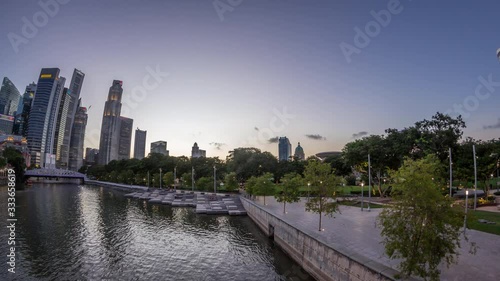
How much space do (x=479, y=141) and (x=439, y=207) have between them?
54.5 meters

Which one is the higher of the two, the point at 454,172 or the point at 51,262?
the point at 454,172

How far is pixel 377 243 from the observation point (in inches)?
862

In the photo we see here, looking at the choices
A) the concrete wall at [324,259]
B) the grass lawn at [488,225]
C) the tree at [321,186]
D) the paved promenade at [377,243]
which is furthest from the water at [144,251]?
the grass lawn at [488,225]

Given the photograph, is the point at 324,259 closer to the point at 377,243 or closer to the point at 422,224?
the point at 377,243

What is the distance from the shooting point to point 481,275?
15000 millimetres

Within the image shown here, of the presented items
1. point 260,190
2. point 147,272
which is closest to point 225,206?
point 260,190

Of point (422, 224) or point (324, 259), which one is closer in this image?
point (422, 224)

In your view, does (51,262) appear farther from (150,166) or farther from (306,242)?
(150,166)

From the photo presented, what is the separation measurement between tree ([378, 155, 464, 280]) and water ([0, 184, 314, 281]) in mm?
10614

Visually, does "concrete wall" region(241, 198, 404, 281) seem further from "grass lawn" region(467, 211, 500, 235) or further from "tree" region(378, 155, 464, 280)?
"grass lawn" region(467, 211, 500, 235)

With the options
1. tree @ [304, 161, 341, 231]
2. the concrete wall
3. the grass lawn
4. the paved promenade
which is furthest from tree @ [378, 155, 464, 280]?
tree @ [304, 161, 341, 231]

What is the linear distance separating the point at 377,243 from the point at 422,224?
370 inches

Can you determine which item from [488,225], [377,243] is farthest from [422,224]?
[488,225]

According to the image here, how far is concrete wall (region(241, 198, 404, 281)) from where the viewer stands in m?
15.2
